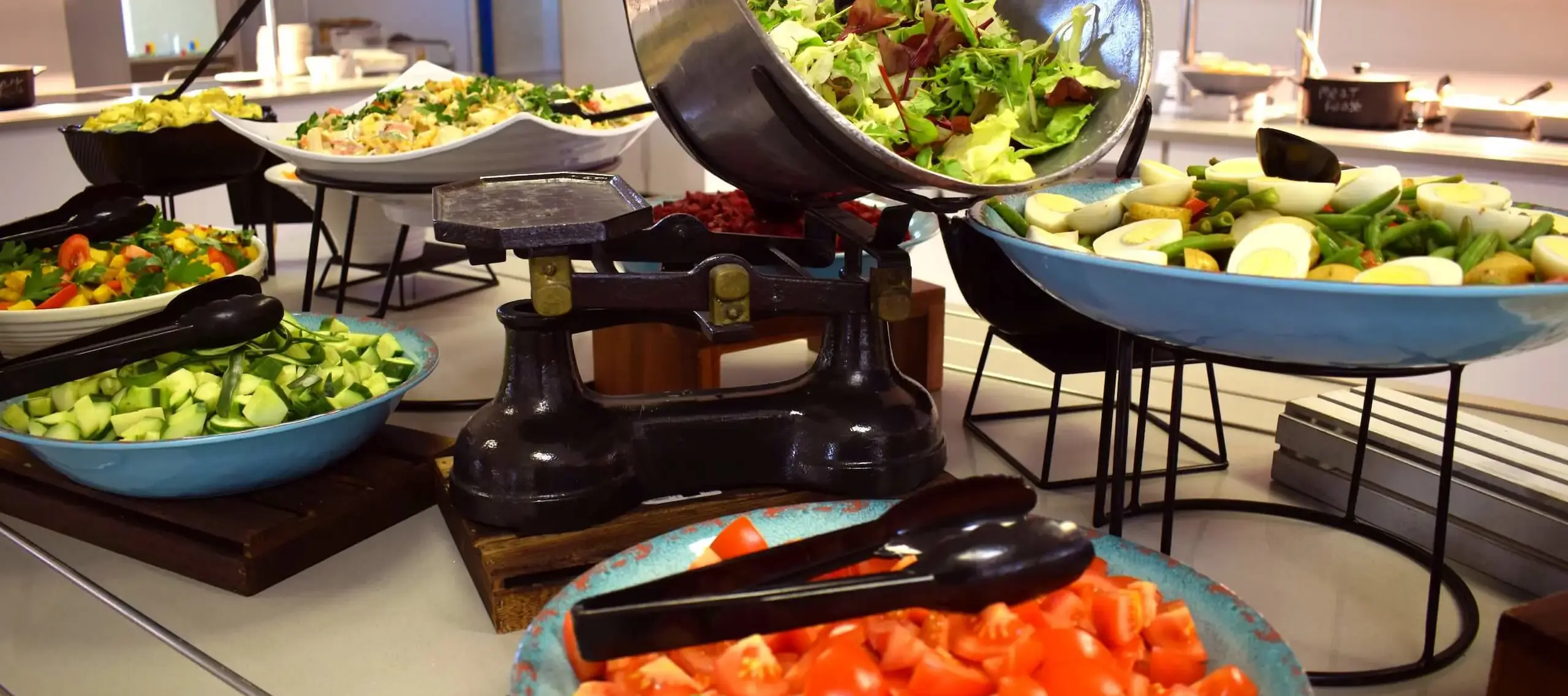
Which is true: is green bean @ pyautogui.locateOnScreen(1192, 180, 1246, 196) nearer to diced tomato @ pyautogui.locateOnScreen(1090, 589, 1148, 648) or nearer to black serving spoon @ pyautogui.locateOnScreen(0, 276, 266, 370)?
diced tomato @ pyautogui.locateOnScreen(1090, 589, 1148, 648)

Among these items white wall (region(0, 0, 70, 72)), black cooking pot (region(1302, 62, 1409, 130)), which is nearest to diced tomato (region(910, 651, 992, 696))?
black cooking pot (region(1302, 62, 1409, 130))

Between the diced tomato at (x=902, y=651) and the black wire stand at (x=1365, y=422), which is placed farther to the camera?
the black wire stand at (x=1365, y=422)

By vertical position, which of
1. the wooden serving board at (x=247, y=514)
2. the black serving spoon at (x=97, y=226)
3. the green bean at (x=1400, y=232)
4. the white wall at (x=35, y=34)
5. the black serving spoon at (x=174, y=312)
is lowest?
the wooden serving board at (x=247, y=514)

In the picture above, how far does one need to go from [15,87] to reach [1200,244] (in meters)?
3.36

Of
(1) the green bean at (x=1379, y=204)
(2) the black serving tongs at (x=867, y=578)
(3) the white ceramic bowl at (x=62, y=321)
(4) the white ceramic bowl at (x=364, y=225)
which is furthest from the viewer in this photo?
(4) the white ceramic bowl at (x=364, y=225)

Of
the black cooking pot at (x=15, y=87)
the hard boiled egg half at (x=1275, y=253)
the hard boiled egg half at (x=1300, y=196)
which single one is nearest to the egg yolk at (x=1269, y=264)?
the hard boiled egg half at (x=1275, y=253)

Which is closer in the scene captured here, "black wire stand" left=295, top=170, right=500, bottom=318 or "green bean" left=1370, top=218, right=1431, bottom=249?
"green bean" left=1370, top=218, right=1431, bottom=249

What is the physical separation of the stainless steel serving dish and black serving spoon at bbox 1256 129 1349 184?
10cm

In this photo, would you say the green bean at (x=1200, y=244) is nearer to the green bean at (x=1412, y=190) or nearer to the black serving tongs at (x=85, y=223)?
the green bean at (x=1412, y=190)

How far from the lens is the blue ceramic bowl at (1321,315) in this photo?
0.55 meters

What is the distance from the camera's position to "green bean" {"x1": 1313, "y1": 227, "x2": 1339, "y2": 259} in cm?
66

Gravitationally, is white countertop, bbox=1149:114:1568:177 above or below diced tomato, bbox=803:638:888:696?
above

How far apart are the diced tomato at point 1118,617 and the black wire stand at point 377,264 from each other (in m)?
0.82

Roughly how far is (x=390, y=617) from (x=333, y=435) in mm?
159
